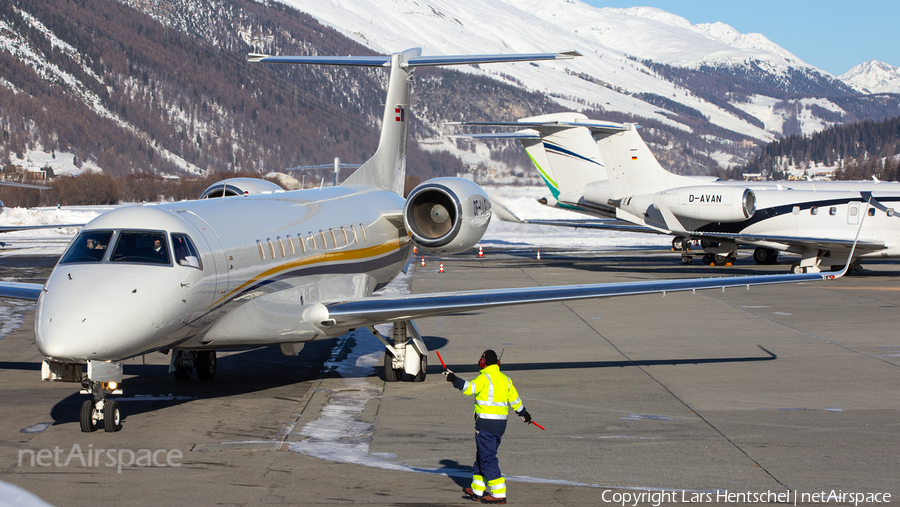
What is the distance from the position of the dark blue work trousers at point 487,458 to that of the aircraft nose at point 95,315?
13.4 ft

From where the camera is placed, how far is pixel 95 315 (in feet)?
29.6

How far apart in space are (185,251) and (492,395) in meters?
4.44

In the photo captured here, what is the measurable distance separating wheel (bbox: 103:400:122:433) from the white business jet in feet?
74.4

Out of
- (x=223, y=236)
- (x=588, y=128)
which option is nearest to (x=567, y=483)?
(x=223, y=236)

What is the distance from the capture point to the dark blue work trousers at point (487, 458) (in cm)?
745

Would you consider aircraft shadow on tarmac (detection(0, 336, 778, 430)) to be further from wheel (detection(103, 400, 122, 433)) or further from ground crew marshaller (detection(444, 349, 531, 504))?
ground crew marshaller (detection(444, 349, 531, 504))

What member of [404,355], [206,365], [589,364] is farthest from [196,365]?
[589,364]

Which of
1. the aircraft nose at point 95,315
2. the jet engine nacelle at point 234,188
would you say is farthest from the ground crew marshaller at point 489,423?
the jet engine nacelle at point 234,188

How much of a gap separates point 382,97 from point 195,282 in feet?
502

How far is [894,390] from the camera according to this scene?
12328 millimetres

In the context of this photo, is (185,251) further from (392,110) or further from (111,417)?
(392,110)

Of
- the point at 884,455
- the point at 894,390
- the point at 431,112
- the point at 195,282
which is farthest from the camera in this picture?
the point at 431,112

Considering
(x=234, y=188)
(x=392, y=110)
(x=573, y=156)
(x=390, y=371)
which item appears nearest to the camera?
(x=390, y=371)

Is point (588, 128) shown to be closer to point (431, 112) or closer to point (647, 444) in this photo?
point (647, 444)
